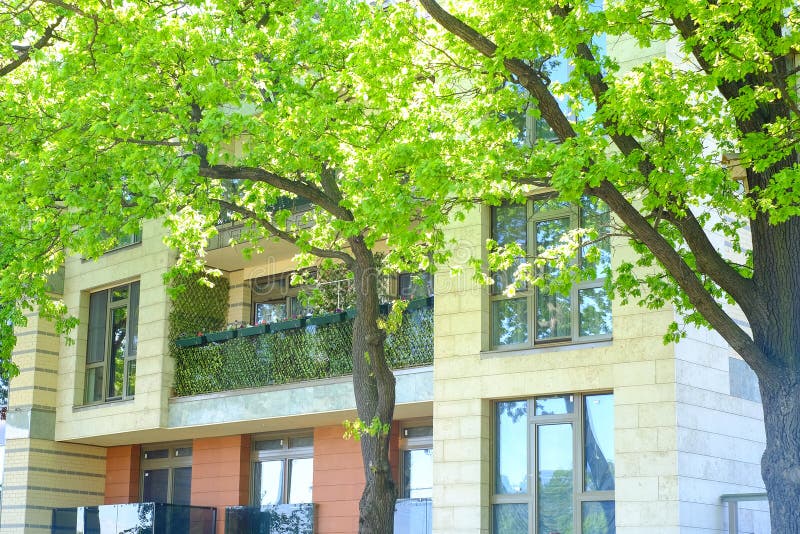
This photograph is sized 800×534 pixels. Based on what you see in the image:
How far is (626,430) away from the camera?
1499 cm

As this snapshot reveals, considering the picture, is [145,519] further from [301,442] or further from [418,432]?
[418,432]

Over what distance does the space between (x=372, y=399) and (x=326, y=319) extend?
17.4 feet

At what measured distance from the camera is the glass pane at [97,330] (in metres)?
24.3

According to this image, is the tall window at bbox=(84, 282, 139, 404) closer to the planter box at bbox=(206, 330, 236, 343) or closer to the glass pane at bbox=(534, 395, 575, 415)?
the planter box at bbox=(206, 330, 236, 343)

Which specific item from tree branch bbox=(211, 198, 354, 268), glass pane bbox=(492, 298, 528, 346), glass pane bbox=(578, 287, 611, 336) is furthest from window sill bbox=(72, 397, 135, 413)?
glass pane bbox=(578, 287, 611, 336)

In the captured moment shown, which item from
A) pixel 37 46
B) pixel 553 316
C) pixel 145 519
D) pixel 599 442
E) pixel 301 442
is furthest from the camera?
pixel 301 442

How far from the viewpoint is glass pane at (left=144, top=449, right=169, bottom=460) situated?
970 inches

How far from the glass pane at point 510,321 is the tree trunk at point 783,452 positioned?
18.6ft

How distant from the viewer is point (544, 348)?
1616 centimetres

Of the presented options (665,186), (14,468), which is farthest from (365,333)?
(14,468)

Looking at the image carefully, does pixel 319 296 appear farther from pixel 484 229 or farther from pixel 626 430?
pixel 626 430

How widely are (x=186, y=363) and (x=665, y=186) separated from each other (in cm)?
1296

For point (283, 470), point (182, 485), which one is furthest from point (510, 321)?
point (182, 485)

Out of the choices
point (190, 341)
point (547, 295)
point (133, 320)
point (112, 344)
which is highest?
point (133, 320)
